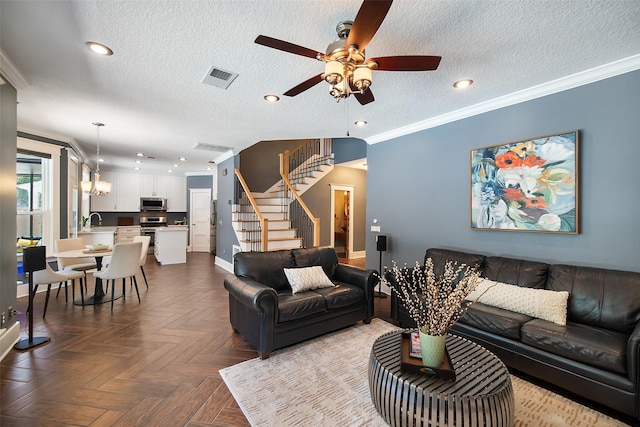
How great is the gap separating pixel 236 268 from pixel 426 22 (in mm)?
2963

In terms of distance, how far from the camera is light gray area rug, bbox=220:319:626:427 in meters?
1.83

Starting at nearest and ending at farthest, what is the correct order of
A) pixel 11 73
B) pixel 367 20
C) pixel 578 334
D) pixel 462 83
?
pixel 367 20 < pixel 578 334 < pixel 11 73 < pixel 462 83

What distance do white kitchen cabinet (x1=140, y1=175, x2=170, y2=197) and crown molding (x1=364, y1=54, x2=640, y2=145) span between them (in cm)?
818

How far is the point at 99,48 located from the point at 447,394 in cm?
355

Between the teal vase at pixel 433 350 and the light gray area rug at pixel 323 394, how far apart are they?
1.83ft

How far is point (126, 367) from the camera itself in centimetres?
240

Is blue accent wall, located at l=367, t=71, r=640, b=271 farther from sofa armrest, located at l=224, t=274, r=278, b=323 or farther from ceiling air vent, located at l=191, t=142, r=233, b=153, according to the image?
ceiling air vent, located at l=191, t=142, r=233, b=153

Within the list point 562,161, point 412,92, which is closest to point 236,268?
point 412,92

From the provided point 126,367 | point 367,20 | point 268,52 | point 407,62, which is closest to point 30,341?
point 126,367

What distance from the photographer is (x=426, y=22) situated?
1.92 meters

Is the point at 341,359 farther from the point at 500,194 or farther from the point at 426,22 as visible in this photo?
the point at 426,22

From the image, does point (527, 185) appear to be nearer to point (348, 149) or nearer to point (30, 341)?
point (348, 149)

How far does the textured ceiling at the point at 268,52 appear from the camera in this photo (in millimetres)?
1821

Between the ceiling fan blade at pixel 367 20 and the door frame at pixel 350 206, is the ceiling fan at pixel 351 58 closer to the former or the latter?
the ceiling fan blade at pixel 367 20
